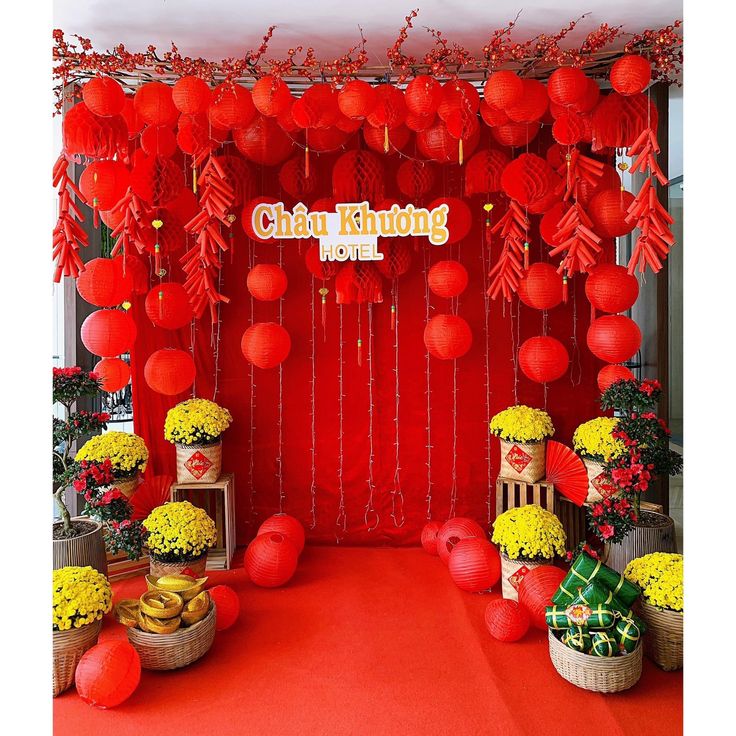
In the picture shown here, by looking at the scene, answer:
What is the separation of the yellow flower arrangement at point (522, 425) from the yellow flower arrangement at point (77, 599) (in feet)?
7.24

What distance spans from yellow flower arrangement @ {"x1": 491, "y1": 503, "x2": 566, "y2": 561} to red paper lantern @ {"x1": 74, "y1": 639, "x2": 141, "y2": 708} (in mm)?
1722

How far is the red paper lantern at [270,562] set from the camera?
3402 millimetres

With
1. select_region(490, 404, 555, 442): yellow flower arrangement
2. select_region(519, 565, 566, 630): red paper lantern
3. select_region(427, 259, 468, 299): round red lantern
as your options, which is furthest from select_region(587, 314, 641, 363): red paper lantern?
select_region(519, 565, 566, 630): red paper lantern

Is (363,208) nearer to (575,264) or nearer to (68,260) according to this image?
(575,264)

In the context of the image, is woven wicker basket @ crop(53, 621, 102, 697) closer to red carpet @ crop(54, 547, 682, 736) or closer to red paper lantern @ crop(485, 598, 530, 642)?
red carpet @ crop(54, 547, 682, 736)

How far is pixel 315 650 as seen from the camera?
287 centimetres

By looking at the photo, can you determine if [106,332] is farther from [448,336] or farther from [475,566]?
[475,566]

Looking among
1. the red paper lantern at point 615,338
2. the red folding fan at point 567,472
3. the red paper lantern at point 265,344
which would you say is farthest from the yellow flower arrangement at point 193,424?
the red paper lantern at point 615,338

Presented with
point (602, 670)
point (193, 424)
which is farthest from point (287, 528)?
point (602, 670)

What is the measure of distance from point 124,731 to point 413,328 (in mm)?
2649

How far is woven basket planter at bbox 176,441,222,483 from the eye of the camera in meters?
3.75

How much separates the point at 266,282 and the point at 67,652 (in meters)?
2.03

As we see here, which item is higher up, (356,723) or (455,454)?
(455,454)

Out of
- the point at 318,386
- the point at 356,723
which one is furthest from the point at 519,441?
the point at 356,723
